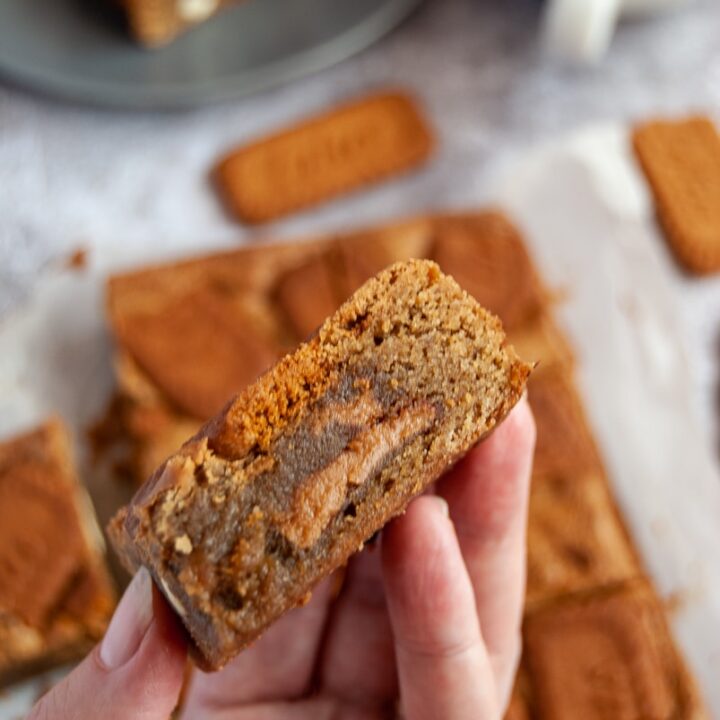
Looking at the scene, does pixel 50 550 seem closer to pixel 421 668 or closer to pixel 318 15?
pixel 421 668

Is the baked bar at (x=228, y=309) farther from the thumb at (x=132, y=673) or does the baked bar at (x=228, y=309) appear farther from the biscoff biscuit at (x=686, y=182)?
the thumb at (x=132, y=673)

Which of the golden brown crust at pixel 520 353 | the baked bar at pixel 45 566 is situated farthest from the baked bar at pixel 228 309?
the baked bar at pixel 45 566

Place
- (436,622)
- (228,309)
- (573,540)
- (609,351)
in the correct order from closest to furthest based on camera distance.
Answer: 1. (436,622)
2. (573,540)
3. (228,309)
4. (609,351)

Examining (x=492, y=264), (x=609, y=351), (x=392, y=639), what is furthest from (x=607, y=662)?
(x=492, y=264)

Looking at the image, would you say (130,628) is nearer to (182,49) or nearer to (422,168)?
(422,168)

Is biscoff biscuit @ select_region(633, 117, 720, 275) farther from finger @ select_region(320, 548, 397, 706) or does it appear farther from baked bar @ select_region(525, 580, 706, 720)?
finger @ select_region(320, 548, 397, 706)

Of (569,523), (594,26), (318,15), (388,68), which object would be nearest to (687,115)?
(594,26)
